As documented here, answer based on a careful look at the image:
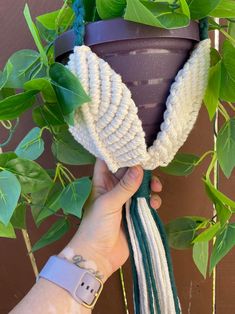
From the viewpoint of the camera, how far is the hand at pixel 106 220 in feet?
2.31

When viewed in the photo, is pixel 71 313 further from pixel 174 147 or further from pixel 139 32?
pixel 139 32

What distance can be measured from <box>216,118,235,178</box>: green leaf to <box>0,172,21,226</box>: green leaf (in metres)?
0.32

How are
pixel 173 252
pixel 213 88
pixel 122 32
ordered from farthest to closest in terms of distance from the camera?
1. pixel 173 252
2. pixel 213 88
3. pixel 122 32

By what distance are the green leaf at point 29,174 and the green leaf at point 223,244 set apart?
304 millimetres

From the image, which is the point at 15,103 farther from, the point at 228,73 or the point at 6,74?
the point at 228,73

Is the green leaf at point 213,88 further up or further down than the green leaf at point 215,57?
further down

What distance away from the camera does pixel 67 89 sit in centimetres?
57

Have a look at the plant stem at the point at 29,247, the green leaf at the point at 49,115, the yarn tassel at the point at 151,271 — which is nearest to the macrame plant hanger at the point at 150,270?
the yarn tassel at the point at 151,271

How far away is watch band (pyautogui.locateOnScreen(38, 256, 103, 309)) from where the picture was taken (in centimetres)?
75

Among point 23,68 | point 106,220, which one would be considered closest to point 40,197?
point 106,220

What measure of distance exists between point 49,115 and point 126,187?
173mm

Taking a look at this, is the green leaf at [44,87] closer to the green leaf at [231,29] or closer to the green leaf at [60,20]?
the green leaf at [60,20]

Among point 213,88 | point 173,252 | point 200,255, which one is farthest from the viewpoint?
point 173,252

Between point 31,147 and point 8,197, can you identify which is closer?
point 8,197
